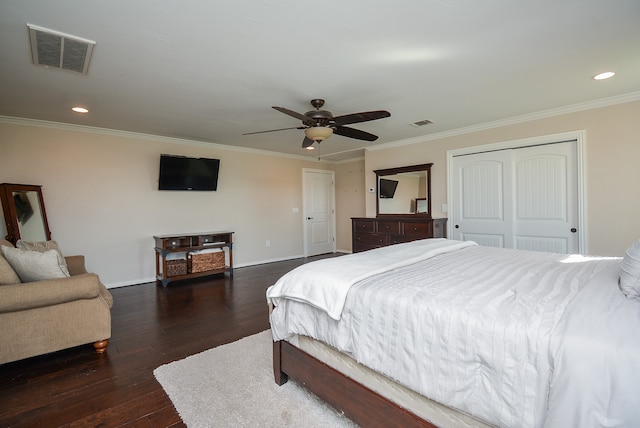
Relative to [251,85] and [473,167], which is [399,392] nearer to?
[251,85]

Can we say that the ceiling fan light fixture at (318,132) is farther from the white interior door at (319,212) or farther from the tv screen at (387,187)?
the white interior door at (319,212)

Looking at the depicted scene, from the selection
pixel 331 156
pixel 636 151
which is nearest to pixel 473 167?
pixel 636 151

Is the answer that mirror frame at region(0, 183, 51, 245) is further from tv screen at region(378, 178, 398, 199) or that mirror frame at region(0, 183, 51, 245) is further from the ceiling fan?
tv screen at region(378, 178, 398, 199)

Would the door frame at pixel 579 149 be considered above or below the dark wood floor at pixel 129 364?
above

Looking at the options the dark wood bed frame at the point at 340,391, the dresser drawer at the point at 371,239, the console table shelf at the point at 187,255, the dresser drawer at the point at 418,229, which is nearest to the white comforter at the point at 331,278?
the dark wood bed frame at the point at 340,391

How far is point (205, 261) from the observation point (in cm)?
483

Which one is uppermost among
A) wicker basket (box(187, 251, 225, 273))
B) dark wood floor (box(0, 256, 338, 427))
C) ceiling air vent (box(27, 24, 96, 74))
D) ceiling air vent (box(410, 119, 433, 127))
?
ceiling air vent (box(410, 119, 433, 127))

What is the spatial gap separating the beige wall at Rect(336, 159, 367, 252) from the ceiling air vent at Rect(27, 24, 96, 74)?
17.6ft

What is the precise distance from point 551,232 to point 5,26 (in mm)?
5595

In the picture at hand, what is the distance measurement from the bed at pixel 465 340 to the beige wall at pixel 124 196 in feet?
12.3

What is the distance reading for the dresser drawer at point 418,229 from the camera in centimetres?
442

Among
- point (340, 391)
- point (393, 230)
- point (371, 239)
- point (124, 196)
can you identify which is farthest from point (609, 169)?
point (124, 196)

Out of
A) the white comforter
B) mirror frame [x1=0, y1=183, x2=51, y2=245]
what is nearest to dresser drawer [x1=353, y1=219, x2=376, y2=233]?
the white comforter

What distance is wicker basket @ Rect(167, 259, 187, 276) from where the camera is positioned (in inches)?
177
